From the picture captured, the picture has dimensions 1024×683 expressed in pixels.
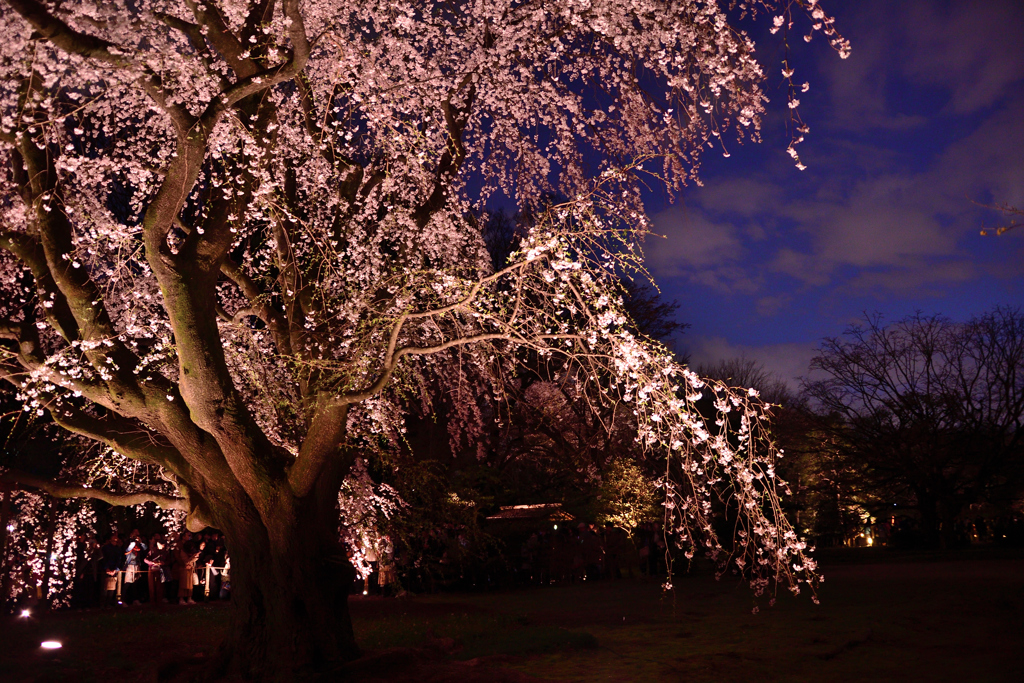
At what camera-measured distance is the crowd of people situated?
13258mm

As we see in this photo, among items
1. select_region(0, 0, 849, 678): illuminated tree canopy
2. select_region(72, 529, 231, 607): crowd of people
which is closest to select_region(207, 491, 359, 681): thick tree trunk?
select_region(0, 0, 849, 678): illuminated tree canopy

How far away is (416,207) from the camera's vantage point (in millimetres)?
9039

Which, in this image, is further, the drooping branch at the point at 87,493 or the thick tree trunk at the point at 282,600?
the drooping branch at the point at 87,493

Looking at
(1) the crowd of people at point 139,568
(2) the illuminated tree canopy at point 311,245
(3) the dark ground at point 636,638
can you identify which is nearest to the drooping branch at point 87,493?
(2) the illuminated tree canopy at point 311,245

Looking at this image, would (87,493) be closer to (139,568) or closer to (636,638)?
(139,568)

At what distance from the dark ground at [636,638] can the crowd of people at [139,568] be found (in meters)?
0.82

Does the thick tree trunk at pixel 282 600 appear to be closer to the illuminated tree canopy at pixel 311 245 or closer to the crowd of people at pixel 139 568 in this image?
the illuminated tree canopy at pixel 311 245

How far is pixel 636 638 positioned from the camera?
9.61m

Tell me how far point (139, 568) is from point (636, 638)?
31.2 ft

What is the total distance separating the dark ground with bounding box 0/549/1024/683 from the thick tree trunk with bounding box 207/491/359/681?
18.4 inches

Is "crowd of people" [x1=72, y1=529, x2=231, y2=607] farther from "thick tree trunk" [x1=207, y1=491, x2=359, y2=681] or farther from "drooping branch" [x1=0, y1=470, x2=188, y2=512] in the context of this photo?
"thick tree trunk" [x1=207, y1=491, x2=359, y2=681]

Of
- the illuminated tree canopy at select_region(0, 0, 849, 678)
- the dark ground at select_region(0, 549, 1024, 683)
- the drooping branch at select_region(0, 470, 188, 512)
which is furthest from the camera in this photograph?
the drooping branch at select_region(0, 470, 188, 512)

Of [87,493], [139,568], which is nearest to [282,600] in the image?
[87,493]

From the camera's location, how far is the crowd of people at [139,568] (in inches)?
522
